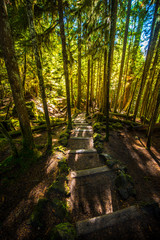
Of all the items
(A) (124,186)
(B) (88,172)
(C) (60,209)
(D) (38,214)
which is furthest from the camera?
(B) (88,172)

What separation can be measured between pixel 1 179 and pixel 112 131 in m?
7.10

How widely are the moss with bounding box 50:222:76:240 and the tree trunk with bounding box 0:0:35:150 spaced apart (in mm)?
2943

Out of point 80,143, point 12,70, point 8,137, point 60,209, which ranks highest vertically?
point 12,70

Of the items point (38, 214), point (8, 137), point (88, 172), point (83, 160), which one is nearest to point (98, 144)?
point (83, 160)

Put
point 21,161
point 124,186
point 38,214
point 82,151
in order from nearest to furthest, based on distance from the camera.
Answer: point 38,214 < point 124,186 < point 21,161 < point 82,151

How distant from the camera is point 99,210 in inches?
97.4

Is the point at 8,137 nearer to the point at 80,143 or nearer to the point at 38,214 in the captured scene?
the point at 38,214

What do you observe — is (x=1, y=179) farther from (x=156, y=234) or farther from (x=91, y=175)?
(x=156, y=234)

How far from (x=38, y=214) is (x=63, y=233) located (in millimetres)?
809

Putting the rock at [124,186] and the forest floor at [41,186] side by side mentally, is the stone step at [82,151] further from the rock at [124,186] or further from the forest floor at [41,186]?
the rock at [124,186]

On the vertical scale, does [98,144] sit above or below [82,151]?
above

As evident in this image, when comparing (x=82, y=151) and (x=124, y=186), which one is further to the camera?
(x=82, y=151)

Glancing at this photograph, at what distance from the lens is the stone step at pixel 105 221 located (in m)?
2.00

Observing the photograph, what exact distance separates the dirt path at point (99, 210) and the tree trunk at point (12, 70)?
2.25 metres
